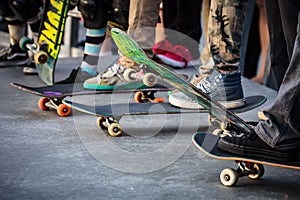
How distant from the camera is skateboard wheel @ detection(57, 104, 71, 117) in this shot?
3631mm

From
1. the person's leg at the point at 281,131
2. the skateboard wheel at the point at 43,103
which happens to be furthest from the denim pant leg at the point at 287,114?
the skateboard wheel at the point at 43,103

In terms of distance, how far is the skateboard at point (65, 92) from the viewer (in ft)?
12.2

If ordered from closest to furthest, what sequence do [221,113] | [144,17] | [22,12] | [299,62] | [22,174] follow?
[299,62] < [22,174] < [221,113] < [144,17] < [22,12]

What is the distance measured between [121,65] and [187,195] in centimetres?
159

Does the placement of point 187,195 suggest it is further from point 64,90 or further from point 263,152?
point 64,90

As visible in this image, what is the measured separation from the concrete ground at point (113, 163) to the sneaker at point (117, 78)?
0.28 meters

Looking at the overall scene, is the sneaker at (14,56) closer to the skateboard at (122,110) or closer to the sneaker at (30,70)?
the sneaker at (30,70)

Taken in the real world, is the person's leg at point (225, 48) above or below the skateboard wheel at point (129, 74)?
above

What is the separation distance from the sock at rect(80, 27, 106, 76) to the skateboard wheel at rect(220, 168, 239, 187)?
1.95 meters

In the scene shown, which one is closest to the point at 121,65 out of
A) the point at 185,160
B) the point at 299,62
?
the point at 185,160

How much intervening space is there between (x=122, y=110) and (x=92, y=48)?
1.02m

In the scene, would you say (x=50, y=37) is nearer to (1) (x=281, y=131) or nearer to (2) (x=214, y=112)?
(2) (x=214, y=112)

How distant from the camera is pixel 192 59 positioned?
553 cm

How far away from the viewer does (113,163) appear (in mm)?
2807
